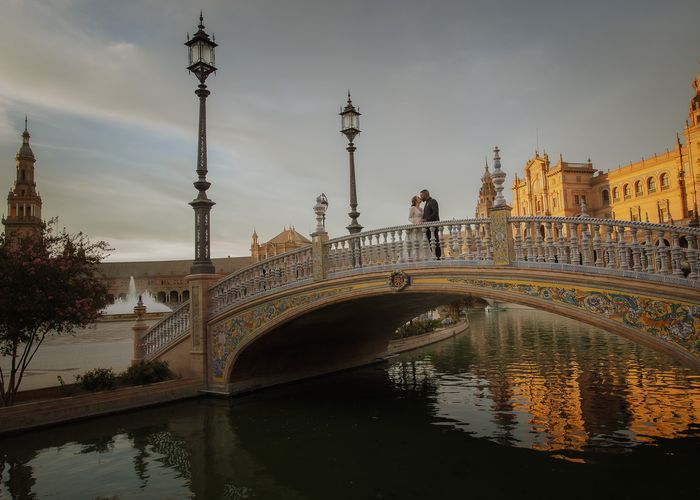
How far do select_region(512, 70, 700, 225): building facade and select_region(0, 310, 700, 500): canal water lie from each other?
43.3 m

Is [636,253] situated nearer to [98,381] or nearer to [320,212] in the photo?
[320,212]

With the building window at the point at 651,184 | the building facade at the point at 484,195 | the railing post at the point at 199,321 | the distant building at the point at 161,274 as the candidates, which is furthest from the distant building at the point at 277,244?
the railing post at the point at 199,321

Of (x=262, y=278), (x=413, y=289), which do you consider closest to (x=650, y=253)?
(x=413, y=289)

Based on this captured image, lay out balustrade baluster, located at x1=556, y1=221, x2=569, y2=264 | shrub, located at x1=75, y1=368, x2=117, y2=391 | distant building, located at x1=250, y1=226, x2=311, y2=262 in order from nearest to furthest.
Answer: balustrade baluster, located at x1=556, y1=221, x2=569, y2=264 < shrub, located at x1=75, y1=368, x2=117, y2=391 < distant building, located at x1=250, y1=226, x2=311, y2=262

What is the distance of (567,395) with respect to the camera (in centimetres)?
1259

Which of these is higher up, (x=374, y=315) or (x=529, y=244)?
(x=529, y=244)

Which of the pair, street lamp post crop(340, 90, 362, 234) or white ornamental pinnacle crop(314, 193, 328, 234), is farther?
street lamp post crop(340, 90, 362, 234)

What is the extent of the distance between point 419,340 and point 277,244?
8197cm

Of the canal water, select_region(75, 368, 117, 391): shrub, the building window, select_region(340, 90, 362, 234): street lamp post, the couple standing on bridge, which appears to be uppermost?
the building window

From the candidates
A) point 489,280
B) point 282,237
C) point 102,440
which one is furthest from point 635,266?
point 282,237

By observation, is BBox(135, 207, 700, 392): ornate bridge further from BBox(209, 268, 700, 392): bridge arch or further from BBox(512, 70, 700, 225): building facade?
BBox(512, 70, 700, 225): building facade

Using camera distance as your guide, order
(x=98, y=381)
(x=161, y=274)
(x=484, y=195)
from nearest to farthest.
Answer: (x=98, y=381), (x=484, y=195), (x=161, y=274)

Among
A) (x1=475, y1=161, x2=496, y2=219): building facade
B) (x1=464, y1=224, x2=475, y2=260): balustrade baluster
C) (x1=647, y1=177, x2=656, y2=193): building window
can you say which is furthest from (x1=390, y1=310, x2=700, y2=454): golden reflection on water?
(x1=475, y1=161, x2=496, y2=219): building facade

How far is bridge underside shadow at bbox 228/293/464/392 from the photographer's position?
1346 centimetres
